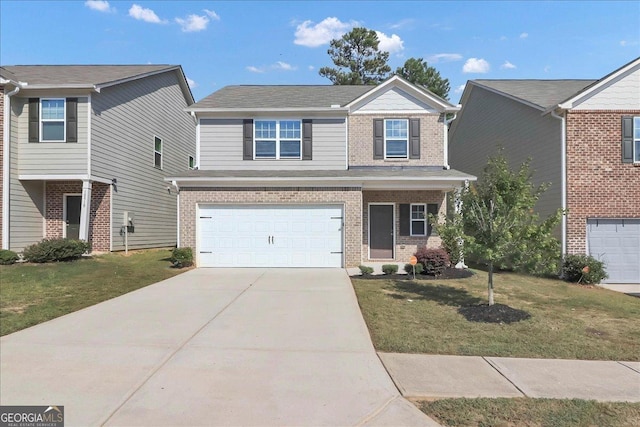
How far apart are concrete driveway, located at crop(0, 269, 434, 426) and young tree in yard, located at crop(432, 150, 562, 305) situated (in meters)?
2.71

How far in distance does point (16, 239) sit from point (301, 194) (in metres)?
9.93

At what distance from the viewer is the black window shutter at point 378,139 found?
14.5 m

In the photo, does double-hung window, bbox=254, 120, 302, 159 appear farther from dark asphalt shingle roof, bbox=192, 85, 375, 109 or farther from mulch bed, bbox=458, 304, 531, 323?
mulch bed, bbox=458, 304, 531, 323

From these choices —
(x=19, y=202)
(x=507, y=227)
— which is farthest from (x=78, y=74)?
(x=507, y=227)

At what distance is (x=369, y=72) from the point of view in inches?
1410

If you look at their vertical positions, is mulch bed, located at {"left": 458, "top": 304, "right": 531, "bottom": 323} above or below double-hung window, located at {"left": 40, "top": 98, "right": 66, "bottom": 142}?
below

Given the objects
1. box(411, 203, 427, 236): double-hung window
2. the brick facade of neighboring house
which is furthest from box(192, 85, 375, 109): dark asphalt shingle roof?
the brick facade of neighboring house

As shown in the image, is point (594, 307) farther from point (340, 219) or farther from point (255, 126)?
point (255, 126)

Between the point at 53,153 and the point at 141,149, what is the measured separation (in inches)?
159

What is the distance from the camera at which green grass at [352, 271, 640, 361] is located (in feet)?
17.9

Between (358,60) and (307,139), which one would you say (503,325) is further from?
(358,60)

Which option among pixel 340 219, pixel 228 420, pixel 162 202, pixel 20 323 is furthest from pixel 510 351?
pixel 162 202

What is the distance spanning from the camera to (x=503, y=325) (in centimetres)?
658

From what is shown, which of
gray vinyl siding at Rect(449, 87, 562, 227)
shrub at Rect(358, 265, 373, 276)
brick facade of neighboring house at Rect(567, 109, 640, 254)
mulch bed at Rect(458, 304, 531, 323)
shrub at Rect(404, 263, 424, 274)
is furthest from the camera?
gray vinyl siding at Rect(449, 87, 562, 227)
